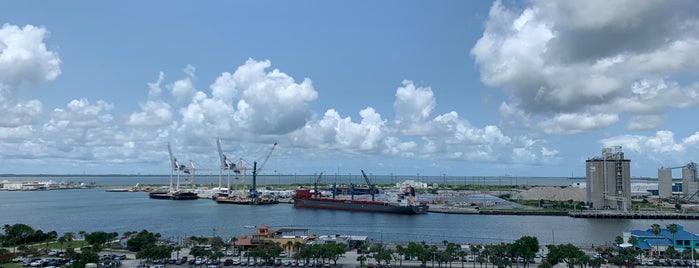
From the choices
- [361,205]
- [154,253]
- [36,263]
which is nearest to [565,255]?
[154,253]

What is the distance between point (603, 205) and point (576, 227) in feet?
57.2

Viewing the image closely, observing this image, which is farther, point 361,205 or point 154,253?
point 361,205

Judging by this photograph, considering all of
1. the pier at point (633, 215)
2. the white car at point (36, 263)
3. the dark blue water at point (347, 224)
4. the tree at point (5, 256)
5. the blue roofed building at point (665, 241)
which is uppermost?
the blue roofed building at point (665, 241)

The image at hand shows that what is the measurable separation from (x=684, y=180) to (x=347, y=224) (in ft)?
193

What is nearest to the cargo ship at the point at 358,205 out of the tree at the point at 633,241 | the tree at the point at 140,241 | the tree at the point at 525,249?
the tree at the point at 633,241

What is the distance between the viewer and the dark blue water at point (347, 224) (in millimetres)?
37406

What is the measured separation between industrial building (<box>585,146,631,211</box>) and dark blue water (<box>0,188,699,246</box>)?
6807 mm

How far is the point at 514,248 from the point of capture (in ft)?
75.1

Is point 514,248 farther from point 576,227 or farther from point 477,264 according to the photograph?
point 576,227

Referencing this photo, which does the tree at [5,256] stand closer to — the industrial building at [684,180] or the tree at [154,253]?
the tree at [154,253]

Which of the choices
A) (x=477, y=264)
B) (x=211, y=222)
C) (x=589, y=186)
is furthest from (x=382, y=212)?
(x=477, y=264)

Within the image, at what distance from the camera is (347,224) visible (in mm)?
46406

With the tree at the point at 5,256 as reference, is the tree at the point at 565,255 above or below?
above

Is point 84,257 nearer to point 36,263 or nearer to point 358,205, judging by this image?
point 36,263
